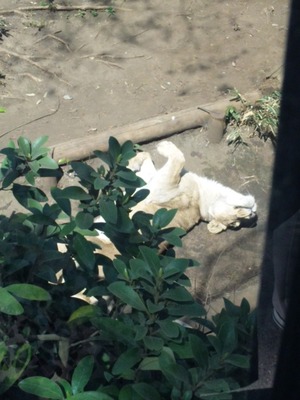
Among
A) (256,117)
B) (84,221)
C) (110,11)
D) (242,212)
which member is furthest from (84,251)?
(110,11)

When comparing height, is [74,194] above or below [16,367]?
above

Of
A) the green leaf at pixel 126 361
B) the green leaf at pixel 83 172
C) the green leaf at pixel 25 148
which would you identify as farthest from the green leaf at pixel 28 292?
the green leaf at pixel 25 148

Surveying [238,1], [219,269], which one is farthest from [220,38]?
[219,269]

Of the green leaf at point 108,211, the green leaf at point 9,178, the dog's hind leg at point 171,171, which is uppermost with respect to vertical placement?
the green leaf at point 9,178

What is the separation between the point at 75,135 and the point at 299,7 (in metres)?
1.69

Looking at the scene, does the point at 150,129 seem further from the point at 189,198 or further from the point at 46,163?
the point at 46,163

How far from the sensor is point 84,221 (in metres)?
2.15

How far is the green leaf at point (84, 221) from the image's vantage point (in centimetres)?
214

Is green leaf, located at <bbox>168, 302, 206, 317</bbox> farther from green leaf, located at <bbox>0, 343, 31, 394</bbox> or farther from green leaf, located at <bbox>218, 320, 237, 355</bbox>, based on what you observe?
green leaf, located at <bbox>0, 343, 31, 394</bbox>

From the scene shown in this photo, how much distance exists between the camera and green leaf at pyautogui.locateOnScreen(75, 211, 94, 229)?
2141 mm

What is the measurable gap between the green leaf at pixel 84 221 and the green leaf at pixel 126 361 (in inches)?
17.5

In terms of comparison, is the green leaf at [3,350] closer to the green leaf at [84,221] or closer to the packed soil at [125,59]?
the green leaf at [84,221]

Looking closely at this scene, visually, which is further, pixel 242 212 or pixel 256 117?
pixel 256 117

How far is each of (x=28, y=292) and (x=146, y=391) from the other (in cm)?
37
